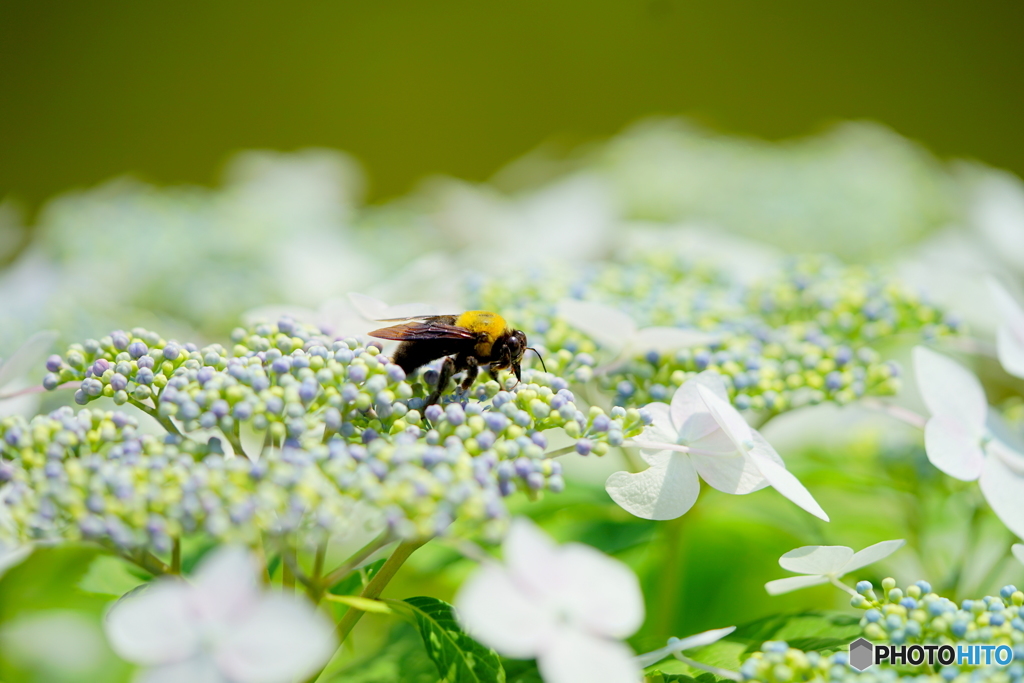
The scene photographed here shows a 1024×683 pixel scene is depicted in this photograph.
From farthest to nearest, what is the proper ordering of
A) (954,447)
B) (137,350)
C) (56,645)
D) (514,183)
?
1. (514,183)
2. (56,645)
3. (954,447)
4. (137,350)

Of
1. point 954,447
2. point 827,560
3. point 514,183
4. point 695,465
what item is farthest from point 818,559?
point 514,183

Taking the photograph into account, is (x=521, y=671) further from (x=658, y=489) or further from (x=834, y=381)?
(x=834, y=381)

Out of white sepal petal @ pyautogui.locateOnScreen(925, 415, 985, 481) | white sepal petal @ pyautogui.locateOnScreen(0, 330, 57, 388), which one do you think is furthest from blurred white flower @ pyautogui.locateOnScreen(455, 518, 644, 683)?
white sepal petal @ pyautogui.locateOnScreen(0, 330, 57, 388)

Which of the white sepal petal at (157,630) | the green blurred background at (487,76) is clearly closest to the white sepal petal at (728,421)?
the white sepal petal at (157,630)

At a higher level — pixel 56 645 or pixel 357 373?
pixel 357 373

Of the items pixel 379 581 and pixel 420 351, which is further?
pixel 420 351

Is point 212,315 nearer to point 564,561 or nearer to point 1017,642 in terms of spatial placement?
point 564,561
